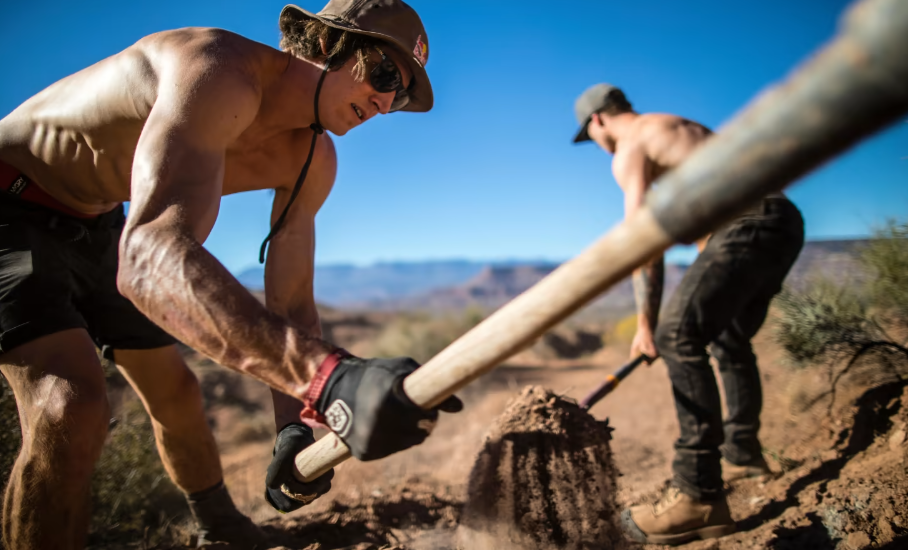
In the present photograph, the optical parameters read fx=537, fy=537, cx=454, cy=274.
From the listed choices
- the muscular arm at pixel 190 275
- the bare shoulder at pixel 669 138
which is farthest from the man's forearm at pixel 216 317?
the bare shoulder at pixel 669 138

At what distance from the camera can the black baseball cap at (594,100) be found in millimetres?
3418

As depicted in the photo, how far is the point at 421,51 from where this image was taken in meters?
2.31

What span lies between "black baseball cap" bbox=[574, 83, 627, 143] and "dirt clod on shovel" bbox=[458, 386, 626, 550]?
75.4 inches

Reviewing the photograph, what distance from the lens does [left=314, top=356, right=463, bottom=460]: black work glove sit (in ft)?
3.93

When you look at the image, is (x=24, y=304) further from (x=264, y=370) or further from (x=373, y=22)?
(x=373, y=22)

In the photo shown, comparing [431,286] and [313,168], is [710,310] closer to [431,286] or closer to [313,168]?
[313,168]

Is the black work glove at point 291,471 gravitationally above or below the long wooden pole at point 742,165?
below

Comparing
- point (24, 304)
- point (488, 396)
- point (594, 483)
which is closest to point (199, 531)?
point (24, 304)

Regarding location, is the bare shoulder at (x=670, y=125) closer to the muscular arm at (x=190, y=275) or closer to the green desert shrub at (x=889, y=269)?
the muscular arm at (x=190, y=275)

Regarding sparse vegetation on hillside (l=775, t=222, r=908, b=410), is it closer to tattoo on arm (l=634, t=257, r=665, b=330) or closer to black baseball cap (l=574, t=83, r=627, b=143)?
tattoo on arm (l=634, t=257, r=665, b=330)

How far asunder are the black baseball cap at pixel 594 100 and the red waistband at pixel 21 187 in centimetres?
293

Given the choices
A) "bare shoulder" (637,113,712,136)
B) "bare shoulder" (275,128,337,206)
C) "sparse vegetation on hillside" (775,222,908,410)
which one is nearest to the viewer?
"bare shoulder" (275,128,337,206)

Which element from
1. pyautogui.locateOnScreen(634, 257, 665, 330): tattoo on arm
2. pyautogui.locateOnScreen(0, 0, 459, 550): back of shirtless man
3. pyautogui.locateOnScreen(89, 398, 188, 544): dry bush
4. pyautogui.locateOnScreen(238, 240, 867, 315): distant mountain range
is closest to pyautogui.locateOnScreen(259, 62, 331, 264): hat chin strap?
pyautogui.locateOnScreen(0, 0, 459, 550): back of shirtless man

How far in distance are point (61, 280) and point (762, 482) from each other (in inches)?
144
